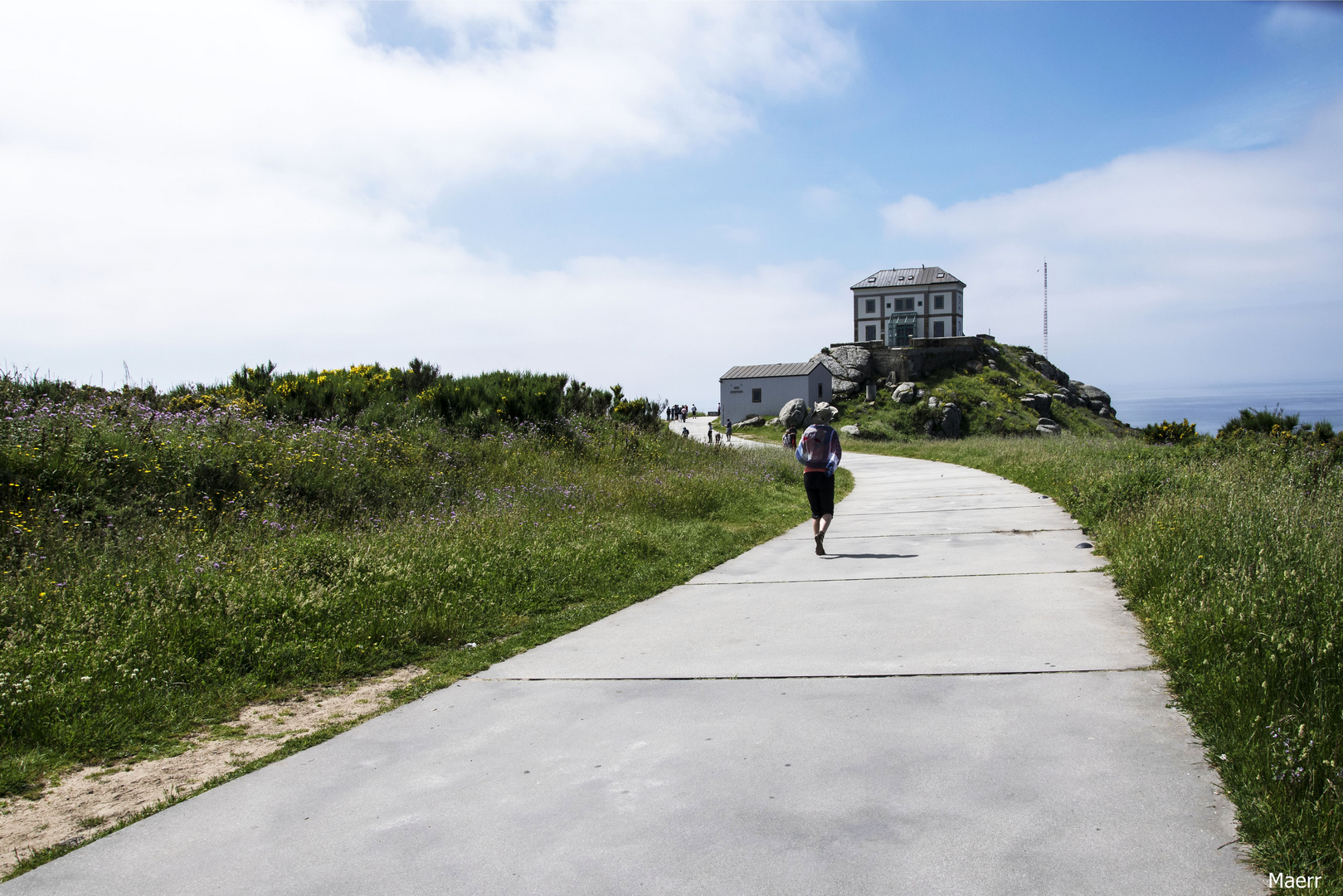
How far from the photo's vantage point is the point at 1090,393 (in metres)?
78.9

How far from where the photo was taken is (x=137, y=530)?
833cm

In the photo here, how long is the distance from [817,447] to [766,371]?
59878mm

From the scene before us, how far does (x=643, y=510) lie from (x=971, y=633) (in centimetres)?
768

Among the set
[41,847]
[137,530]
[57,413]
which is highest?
[57,413]

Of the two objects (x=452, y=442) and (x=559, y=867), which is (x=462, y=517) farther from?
(x=559, y=867)

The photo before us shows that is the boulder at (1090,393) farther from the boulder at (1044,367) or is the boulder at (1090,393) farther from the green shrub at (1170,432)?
the green shrub at (1170,432)

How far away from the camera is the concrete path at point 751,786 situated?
2982 mm

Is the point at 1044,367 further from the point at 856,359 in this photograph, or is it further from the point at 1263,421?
the point at 1263,421

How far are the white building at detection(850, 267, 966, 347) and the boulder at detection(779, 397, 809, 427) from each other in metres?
26.4

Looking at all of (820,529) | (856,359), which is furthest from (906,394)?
(820,529)

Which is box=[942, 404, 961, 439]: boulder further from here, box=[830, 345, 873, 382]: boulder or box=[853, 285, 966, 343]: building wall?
box=[853, 285, 966, 343]: building wall

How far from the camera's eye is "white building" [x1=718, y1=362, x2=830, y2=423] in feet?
217

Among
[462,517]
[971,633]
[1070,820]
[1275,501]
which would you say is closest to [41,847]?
[1070,820]

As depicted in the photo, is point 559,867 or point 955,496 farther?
point 955,496
